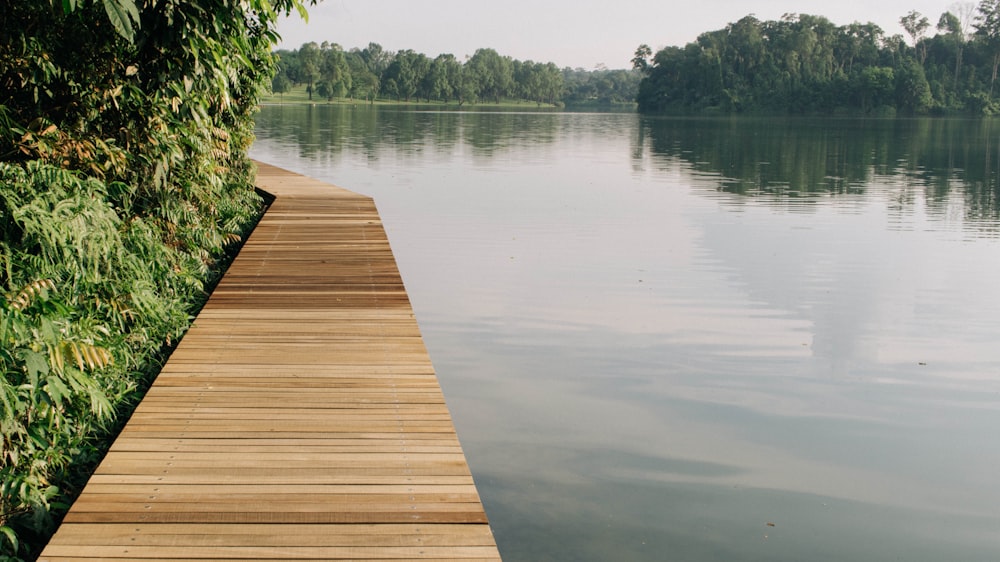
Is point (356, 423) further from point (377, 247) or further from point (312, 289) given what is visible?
point (377, 247)

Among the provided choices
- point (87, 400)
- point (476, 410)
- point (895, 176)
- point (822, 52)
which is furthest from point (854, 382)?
point (822, 52)

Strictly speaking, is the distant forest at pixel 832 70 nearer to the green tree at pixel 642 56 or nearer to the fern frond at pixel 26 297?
the green tree at pixel 642 56

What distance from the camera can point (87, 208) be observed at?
412 cm

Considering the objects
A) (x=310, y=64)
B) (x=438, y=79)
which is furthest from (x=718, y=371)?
(x=438, y=79)

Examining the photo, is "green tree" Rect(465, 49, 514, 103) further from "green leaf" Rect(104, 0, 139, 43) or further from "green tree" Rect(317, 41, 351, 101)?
"green leaf" Rect(104, 0, 139, 43)

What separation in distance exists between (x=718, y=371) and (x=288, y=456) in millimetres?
3367

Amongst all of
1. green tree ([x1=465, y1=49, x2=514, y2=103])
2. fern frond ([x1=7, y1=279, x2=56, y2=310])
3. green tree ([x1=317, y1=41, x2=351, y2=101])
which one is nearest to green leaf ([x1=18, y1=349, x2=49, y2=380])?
fern frond ([x1=7, y1=279, x2=56, y2=310])

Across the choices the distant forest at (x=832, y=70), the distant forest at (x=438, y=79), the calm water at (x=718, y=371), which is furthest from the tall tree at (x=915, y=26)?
the calm water at (x=718, y=371)

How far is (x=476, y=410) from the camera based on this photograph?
5.32m

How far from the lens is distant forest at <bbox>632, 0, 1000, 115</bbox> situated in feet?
282

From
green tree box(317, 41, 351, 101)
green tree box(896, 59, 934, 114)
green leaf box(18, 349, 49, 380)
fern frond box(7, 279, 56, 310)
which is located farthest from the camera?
green tree box(317, 41, 351, 101)

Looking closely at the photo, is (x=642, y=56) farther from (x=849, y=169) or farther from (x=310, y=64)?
(x=849, y=169)

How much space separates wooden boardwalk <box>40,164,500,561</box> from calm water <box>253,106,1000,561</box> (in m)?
0.62

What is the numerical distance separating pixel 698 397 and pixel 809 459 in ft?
3.17
